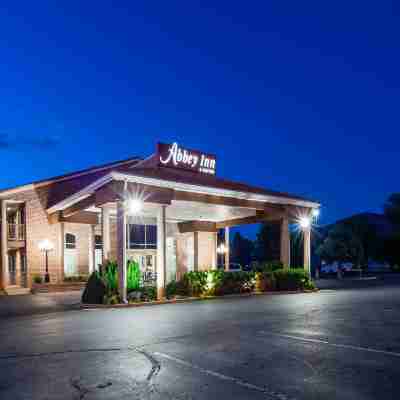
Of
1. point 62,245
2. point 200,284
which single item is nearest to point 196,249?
point 62,245

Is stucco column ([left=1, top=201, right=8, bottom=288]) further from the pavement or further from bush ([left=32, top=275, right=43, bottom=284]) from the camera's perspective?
the pavement

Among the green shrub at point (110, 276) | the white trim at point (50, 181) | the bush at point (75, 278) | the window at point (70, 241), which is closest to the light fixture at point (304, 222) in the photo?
the green shrub at point (110, 276)

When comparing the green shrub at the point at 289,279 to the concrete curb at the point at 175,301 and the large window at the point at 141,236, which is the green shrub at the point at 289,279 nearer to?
the concrete curb at the point at 175,301

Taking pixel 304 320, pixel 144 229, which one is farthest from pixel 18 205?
pixel 304 320

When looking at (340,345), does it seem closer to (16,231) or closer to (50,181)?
(50,181)

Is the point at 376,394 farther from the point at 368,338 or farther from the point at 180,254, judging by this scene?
the point at 180,254

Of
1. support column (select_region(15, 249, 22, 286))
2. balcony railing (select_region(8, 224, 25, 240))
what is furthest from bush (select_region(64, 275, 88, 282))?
balcony railing (select_region(8, 224, 25, 240))

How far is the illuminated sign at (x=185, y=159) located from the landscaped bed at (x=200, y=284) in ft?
20.5

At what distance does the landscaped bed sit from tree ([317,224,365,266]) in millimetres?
26366

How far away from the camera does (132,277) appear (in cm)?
1719

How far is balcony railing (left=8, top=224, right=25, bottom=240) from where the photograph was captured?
2569cm

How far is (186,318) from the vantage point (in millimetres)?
11984

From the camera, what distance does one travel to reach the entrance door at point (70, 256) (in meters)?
27.0

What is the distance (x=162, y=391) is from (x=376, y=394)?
2.42 metres
